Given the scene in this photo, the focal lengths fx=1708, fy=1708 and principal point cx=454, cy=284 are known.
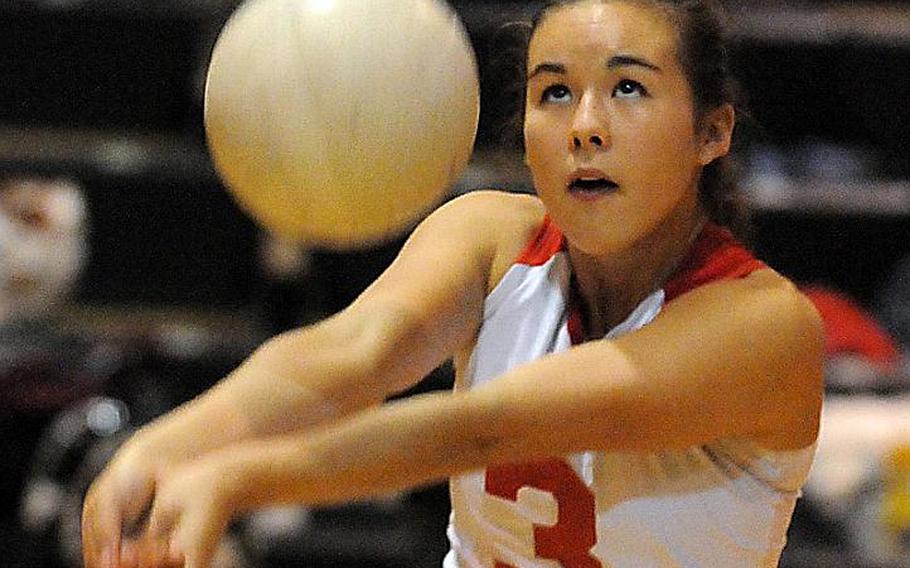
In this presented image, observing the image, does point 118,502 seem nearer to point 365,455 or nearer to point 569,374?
point 365,455

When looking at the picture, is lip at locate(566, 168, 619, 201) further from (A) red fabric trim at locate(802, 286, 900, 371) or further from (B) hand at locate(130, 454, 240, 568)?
(A) red fabric trim at locate(802, 286, 900, 371)

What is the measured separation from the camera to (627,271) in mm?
1594

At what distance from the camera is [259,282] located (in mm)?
4254

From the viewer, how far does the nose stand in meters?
1.43

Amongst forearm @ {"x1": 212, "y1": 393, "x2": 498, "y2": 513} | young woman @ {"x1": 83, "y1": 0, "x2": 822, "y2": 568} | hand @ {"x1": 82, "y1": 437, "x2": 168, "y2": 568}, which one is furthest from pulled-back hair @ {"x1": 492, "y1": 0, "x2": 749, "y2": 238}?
hand @ {"x1": 82, "y1": 437, "x2": 168, "y2": 568}

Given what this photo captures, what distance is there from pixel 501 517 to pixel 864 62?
2.91m

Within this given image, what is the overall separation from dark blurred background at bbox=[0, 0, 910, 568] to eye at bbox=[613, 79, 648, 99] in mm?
1423

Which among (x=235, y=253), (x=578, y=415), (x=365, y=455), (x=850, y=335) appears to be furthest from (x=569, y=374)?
(x=235, y=253)

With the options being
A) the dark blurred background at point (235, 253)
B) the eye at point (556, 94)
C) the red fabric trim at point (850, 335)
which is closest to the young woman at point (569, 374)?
the eye at point (556, 94)

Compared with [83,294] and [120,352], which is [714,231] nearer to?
[120,352]

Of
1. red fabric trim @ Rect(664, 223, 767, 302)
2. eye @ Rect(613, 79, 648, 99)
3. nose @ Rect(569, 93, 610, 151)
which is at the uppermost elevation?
eye @ Rect(613, 79, 648, 99)

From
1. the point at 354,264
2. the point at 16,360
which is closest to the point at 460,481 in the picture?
the point at 16,360

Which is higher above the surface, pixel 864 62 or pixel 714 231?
pixel 714 231

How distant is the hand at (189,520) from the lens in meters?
1.14
